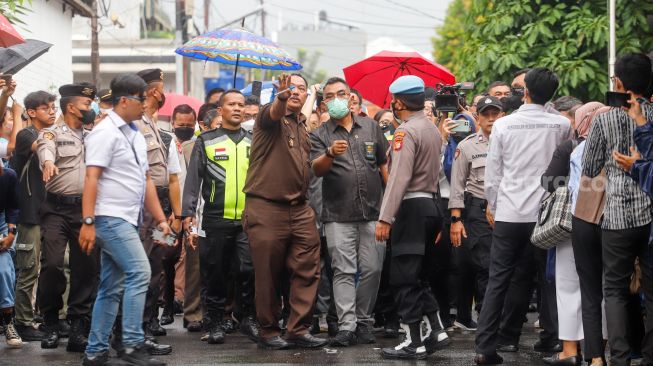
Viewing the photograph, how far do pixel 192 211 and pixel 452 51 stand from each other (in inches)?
1446

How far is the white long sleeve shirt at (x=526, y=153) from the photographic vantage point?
848 centimetres

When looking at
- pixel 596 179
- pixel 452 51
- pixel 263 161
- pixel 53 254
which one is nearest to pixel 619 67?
pixel 596 179

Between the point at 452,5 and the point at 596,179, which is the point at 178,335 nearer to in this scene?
the point at 596,179

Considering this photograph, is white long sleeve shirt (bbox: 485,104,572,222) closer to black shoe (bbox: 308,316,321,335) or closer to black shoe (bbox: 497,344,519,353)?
black shoe (bbox: 497,344,519,353)

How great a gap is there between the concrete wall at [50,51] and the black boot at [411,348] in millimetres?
13660

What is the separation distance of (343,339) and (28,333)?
2.91m

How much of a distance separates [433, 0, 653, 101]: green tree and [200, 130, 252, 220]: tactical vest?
8245 millimetres

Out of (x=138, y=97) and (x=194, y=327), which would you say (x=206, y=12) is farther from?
(x=138, y=97)

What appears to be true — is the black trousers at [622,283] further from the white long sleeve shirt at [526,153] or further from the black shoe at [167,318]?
the black shoe at [167,318]

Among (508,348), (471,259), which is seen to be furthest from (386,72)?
(508,348)

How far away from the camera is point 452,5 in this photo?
165 feet

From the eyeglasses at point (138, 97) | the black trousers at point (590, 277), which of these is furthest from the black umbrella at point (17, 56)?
the black trousers at point (590, 277)

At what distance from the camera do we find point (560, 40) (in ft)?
59.2

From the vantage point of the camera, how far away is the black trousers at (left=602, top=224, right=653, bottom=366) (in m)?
7.52
